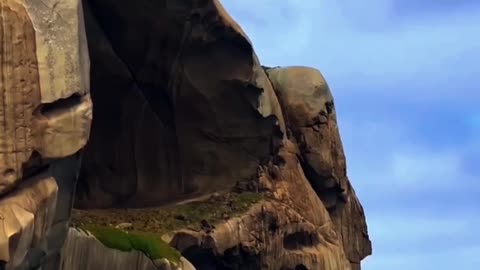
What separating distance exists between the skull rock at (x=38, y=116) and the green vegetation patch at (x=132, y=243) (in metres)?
3.27

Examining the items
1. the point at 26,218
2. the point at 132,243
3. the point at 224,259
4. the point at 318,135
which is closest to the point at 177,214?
the point at 224,259

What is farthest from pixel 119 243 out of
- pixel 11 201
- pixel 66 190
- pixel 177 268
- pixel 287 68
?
pixel 287 68

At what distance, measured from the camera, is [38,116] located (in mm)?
13922

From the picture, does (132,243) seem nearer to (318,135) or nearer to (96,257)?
(96,257)

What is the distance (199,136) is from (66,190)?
8.06 meters

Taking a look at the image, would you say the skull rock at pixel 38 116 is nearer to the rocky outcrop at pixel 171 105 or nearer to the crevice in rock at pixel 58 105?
the crevice in rock at pixel 58 105

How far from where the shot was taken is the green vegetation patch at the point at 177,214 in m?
21.2

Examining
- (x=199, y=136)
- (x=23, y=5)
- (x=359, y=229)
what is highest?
(x=23, y=5)

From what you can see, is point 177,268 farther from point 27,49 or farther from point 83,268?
point 27,49

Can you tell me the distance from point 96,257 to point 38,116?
383 cm

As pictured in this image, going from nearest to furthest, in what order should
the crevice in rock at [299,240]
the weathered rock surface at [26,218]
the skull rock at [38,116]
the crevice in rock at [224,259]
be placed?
the weathered rock surface at [26,218]
the skull rock at [38,116]
the crevice in rock at [224,259]
the crevice in rock at [299,240]

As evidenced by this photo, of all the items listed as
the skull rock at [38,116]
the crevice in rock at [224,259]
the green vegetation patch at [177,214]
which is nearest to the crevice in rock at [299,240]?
the green vegetation patch at [177,214]

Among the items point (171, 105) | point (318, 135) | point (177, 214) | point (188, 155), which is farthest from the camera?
point (318, 135)

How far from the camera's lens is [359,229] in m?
27.8
